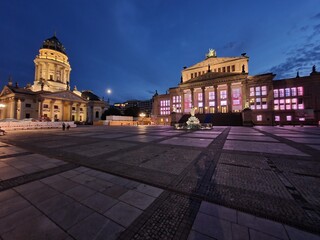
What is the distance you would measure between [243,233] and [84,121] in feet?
246

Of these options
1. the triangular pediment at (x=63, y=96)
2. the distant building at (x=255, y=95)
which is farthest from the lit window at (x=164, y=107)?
the triangular pediment at (x=63, y=96)

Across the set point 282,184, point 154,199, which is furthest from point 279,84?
point 154,199

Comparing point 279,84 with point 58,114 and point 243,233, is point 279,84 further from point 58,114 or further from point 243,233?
point 58,114

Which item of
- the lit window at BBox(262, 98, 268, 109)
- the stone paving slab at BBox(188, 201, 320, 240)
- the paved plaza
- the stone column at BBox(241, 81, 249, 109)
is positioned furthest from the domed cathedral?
the lit window at BBox(262, 98, 268, 109)

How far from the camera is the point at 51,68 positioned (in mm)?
62062

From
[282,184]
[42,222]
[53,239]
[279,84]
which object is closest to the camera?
[53,239]

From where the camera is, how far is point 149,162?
18.8 ft

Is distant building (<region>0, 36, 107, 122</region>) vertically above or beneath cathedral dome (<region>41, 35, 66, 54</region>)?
beneath

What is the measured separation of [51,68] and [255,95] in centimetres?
8140

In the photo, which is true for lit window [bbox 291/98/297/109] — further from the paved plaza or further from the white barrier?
the white barrier

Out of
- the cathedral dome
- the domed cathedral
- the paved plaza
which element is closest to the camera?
the paved plaza

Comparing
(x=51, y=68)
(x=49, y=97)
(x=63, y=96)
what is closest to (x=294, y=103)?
(x=63, y=96)

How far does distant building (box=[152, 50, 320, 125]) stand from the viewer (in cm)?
3941

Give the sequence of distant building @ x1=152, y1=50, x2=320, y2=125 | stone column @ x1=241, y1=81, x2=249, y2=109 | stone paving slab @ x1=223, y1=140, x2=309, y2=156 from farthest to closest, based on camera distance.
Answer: stone column @ x1=241, y1=81, x2=249, y2=109, distant building @ x1=152, y1=50, x2=320, y2=125, stone paving slab @ x1=223, y1=140, x2=309, y2=156
